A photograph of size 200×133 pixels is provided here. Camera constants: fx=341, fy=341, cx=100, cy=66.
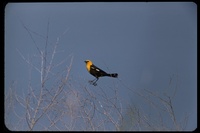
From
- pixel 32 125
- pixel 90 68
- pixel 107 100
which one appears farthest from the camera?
pixel 107 100

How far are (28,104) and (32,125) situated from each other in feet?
0.68

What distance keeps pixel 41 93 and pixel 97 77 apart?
0.54 m

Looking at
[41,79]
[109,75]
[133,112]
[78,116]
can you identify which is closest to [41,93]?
[41,79]

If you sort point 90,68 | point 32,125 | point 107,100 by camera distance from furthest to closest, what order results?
point 107,100 < point 32,125 < point 90,68

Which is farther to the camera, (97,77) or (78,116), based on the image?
(78,116)

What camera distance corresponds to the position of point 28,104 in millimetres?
2951

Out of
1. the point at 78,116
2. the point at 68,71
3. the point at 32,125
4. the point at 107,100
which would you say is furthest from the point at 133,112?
the point at 32,125

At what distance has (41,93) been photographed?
2.91m

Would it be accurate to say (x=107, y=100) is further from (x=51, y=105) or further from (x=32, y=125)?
(x=32, y=125)

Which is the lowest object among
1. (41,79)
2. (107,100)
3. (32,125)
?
(32,125)

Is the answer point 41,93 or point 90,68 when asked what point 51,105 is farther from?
point 90,68

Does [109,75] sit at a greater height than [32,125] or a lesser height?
greater

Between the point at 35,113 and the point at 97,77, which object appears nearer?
the point at 97,77

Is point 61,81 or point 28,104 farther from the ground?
point 61,81
